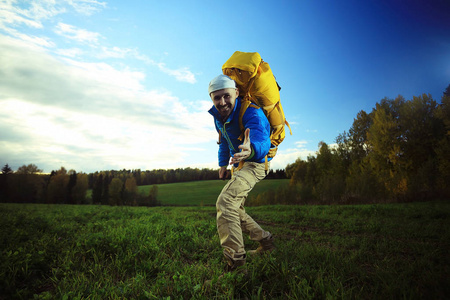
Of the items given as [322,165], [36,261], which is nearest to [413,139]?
[322,165]

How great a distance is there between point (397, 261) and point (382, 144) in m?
29.6

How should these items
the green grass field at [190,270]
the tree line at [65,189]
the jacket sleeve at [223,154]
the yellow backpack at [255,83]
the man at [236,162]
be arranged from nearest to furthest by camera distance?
the green grass field at [190,270]
the man at [236,162]
the yellow backpack at [255,83]
the jacket sleeve at [223,154]
the tree line at [65,189]

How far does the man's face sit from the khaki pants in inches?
36.7

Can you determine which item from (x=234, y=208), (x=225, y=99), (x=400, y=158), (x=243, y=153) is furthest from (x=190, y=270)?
(x=400, y=158)

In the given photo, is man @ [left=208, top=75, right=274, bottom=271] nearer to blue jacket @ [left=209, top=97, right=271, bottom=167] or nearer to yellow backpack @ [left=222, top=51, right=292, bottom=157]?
blue jacket @ [left=209, top=97, right=271, bottom=167]

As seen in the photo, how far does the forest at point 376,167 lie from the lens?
21953 millimetres

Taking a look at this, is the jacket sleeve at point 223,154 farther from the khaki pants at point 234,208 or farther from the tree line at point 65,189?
the tree line at point 65,189

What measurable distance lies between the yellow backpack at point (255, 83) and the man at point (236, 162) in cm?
20

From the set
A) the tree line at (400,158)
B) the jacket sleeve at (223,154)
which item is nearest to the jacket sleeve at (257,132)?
the jacket sleeve at (223,154)

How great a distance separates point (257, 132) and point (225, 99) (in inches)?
27.9

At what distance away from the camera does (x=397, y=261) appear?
11.4 ft

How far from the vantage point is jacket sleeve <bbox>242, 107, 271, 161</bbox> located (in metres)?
3.03

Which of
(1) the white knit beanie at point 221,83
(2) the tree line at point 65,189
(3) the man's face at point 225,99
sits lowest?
(2) the tree line at point 65,189

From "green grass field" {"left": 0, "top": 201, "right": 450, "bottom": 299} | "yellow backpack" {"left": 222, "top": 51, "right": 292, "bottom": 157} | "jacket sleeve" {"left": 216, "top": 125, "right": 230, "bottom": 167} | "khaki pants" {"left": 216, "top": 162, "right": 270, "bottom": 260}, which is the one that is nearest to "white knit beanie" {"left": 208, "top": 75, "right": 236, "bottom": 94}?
"yellow backpack" {"left": 222, "top": 51, "right": 292, "bottom": 157}
